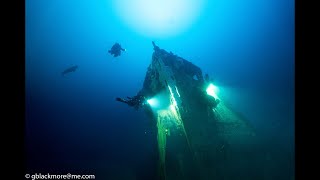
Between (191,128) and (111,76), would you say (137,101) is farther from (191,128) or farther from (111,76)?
(111,76)

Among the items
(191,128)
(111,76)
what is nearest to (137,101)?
(191,128)

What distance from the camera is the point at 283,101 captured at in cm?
3950

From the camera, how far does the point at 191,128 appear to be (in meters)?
13.8

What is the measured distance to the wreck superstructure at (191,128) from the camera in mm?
13727

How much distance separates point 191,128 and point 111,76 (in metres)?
61.9

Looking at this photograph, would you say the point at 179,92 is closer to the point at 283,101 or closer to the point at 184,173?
the point at 184,173

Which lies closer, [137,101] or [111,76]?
[137,101]

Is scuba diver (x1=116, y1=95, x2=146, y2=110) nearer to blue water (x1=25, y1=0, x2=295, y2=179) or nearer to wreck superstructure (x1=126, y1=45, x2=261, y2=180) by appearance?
wreck superstructure (x1=126, y1=45, x2=261, y2=180)

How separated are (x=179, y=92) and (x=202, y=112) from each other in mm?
1817

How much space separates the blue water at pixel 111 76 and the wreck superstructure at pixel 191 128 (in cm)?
1126

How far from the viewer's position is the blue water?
3862cm

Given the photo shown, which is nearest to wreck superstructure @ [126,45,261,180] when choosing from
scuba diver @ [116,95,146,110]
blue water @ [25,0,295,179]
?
scuba diver @ [116,95,146,110]

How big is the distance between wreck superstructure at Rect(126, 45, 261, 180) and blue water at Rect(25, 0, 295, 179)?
1126 centimetres
